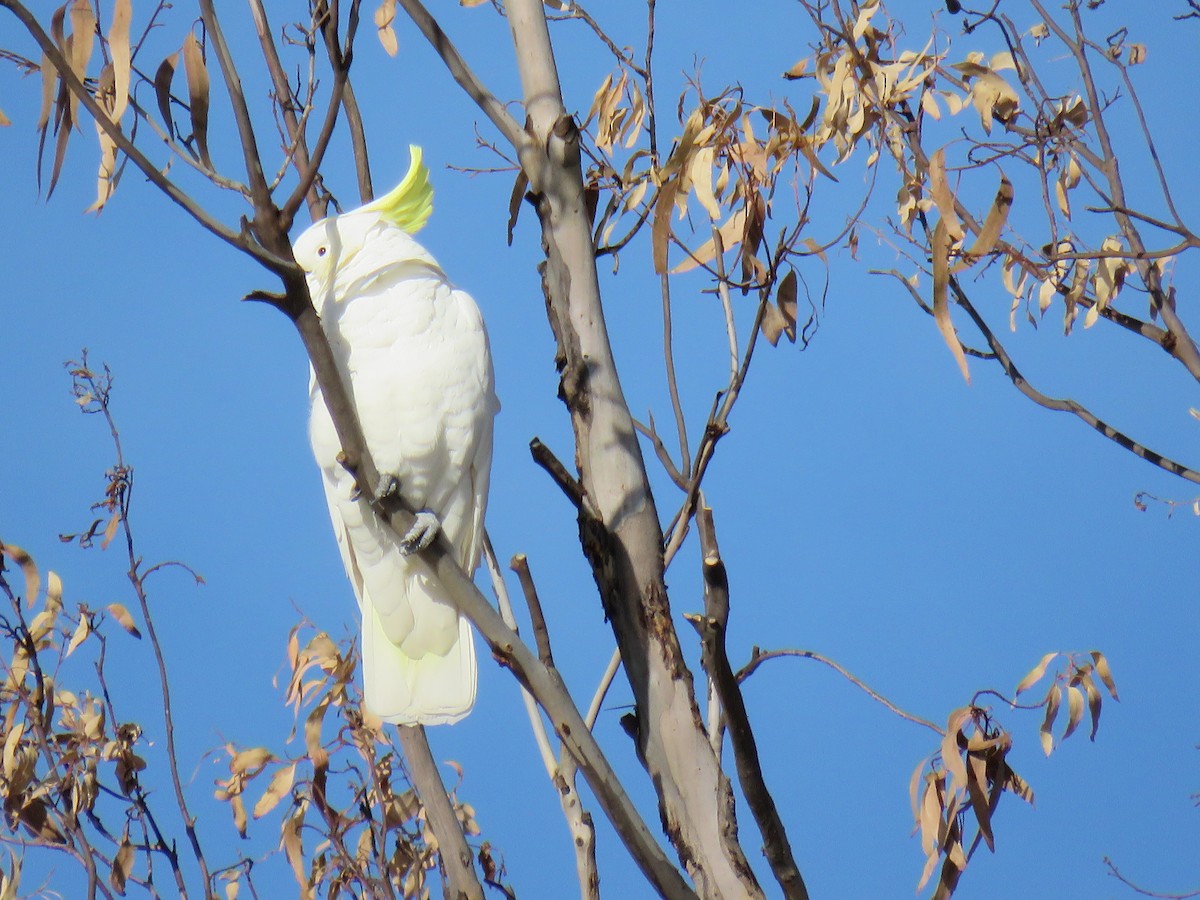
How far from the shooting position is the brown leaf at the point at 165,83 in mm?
1326

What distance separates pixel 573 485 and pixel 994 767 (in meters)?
0.64

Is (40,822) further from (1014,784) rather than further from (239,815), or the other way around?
(1014,784)

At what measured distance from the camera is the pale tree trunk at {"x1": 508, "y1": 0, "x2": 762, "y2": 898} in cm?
130

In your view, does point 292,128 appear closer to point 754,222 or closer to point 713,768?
point 754,222

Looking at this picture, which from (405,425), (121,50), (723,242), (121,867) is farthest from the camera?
(121,867)

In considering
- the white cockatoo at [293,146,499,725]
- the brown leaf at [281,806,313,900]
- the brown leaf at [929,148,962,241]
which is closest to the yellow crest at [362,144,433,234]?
the white cockatoo at [293,146,499,725]

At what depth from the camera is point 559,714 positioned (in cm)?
123

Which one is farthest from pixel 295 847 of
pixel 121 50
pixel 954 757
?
pixel 121 50

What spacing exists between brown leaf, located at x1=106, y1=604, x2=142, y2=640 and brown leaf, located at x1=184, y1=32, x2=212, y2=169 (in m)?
1.08

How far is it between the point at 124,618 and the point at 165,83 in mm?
1084

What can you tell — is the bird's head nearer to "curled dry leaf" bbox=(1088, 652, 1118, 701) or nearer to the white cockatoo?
the white cockatoo

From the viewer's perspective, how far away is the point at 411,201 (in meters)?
2.00

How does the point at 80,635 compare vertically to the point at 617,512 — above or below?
above

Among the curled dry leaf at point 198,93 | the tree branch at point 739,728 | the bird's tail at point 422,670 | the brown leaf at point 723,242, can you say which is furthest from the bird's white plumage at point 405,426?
the tree branch at point 739,728
